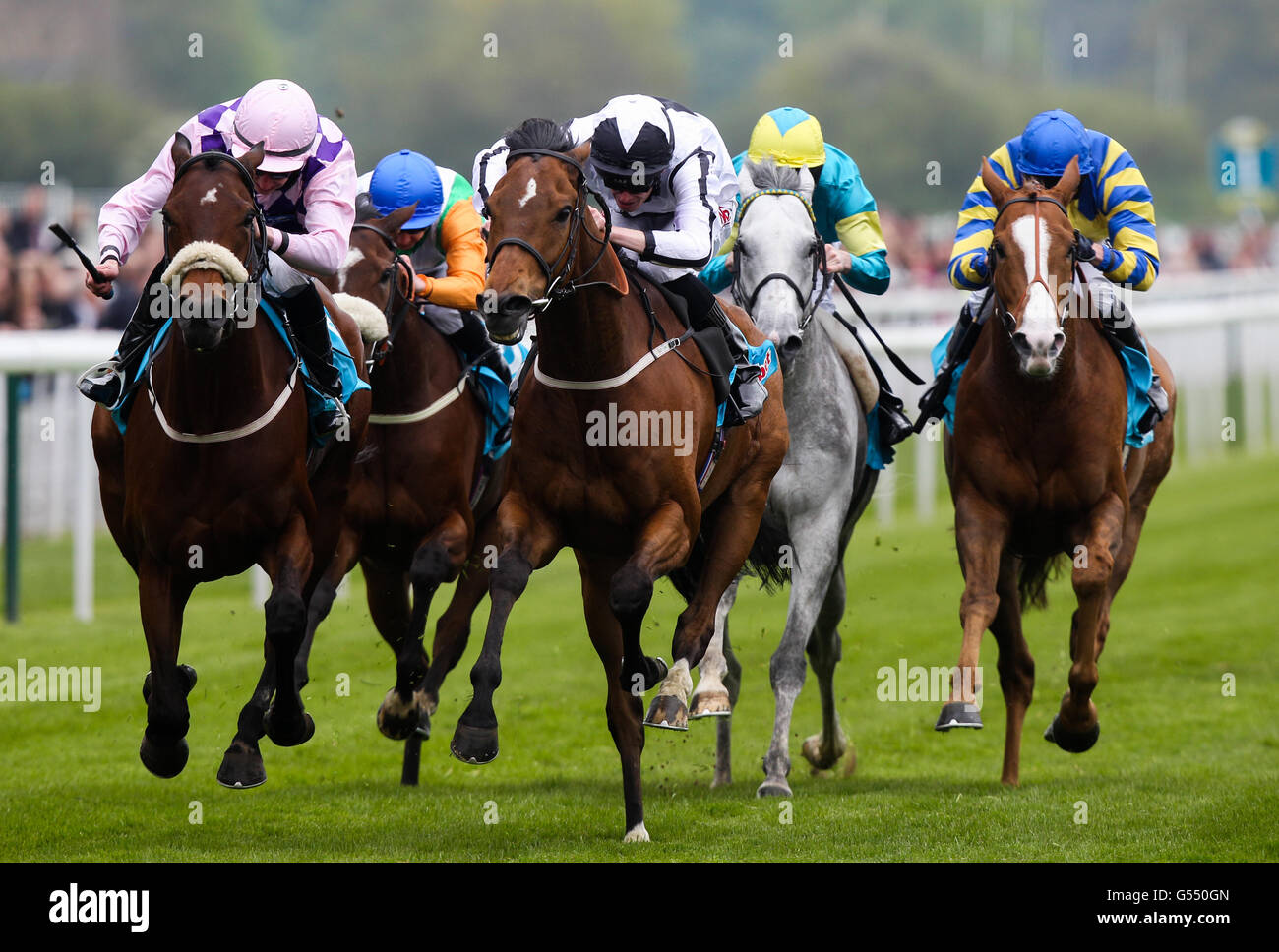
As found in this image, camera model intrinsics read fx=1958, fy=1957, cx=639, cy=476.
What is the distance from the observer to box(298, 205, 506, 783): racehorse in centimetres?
662

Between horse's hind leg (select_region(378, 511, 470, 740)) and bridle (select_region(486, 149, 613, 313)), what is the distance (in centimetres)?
127

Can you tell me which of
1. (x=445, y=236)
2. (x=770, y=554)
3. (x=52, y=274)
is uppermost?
(x=52, y=274)

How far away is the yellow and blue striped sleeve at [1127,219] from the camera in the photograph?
6.72 meters

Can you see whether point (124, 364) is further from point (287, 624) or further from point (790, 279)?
point (790, 279)

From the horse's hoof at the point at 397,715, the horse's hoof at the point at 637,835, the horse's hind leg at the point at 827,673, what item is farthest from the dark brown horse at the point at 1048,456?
the horse's hoof at the point at 397,715

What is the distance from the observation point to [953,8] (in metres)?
55.5

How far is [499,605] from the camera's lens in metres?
5.51

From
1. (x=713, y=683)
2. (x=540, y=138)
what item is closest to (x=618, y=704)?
(x=713, y=683)

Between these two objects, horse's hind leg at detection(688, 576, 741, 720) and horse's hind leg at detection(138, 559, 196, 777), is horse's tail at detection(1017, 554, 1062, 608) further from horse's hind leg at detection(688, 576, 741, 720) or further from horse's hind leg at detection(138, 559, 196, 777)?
horse's hind leg at detection(138, 559, 196, 777)

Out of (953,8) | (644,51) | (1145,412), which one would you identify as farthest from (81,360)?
(953,8)

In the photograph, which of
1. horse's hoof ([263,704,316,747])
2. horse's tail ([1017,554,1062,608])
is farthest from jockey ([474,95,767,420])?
horse's tail ([1017,554,1062,608])

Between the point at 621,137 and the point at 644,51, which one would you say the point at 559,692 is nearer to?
the point at 621,137

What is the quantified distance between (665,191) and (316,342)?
1237 mm
